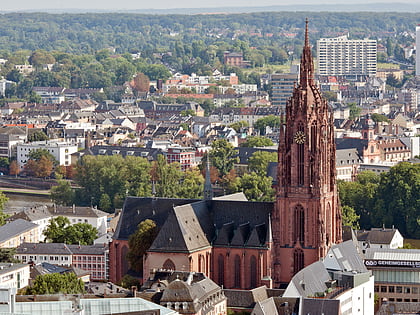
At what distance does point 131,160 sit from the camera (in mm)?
145375

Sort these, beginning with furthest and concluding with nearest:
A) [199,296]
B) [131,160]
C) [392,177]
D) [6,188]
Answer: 1. [6,188]
2. [131,160]
3. [392,177]
4. [199,296]

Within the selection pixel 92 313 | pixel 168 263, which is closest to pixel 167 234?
pixel 168 263

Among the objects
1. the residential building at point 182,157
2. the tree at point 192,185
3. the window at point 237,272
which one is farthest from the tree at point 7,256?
the residential building at point 182,157

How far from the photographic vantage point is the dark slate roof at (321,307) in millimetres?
72938

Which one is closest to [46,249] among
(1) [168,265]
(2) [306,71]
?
(1) [168,265]

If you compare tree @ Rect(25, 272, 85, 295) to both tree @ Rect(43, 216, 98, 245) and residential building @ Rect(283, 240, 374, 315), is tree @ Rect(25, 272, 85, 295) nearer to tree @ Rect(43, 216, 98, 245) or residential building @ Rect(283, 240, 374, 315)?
residential building @ Rect(283, 240, 374, 315)

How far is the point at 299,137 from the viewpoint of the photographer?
280 ft

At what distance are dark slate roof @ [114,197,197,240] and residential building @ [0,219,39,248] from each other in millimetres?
18099

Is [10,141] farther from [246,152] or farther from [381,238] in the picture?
[381,238]

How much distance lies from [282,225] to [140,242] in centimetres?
834

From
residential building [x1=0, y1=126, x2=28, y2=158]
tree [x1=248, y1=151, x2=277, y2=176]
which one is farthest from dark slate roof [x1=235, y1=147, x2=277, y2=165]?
residential building [x1=0, y1=126, x2=28, y2=158]

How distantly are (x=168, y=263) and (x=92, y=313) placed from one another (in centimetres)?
2243

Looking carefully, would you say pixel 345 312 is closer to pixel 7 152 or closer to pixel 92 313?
pixel 92 313

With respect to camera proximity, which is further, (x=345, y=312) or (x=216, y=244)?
(x=216, y=244)
